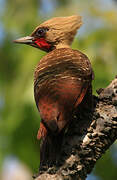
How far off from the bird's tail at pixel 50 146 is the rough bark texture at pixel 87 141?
0.06m

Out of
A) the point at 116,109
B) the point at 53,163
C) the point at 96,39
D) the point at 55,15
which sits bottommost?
the point at 53,163

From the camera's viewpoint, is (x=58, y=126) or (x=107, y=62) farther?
(x=107, y=62)

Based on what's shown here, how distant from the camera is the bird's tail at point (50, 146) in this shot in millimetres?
3840

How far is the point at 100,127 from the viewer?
159 inches

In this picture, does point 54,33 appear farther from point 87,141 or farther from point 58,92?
point 87,141

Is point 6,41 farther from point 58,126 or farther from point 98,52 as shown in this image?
point 58,126

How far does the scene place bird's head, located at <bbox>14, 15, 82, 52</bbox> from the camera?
625 centimetres

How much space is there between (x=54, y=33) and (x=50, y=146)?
2712 millimetres

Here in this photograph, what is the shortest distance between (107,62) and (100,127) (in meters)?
1.48

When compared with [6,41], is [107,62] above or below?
below

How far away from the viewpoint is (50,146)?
12.8 feet

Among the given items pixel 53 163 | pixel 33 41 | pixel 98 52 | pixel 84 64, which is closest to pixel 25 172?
pixel 33 41

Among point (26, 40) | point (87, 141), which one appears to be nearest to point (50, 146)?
point (87, 141)

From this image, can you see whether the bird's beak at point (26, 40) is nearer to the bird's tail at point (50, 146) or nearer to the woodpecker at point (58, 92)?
the woodpecker at point (58, 92)
